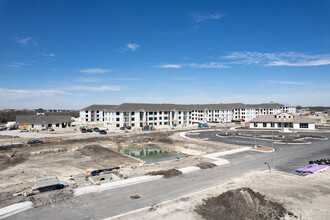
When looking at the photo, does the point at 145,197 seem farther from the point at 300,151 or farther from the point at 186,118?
the point at 186,118

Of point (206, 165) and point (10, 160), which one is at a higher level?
point (206, 165)

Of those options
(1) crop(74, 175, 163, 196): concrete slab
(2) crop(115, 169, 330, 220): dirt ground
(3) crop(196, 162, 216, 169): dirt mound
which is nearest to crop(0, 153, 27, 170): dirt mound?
(1) crop(74, 175, 163, 196): concrete slab

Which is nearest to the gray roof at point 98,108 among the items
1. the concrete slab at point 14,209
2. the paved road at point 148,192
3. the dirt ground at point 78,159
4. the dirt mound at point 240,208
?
the dirt ground at point 78,159

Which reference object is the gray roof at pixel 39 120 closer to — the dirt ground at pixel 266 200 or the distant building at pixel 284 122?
the distant building at pixel 284 122

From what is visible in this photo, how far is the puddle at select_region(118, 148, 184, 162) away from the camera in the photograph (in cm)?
3997

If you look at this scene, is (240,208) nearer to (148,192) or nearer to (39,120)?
(148,192)

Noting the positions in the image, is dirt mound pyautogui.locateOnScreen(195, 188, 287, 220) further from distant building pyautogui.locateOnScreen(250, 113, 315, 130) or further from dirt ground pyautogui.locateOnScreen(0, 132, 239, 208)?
distant building pyautogui.locateOnScreen(250, 113, 315, 130)

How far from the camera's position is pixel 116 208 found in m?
15.0

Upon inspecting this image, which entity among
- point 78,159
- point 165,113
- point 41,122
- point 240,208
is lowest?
point 78,159

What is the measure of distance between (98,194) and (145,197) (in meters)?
4.01

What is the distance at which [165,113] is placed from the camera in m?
88.2

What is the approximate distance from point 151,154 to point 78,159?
14312 millimetres

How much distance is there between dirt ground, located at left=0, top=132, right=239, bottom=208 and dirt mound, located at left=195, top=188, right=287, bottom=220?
1087cm

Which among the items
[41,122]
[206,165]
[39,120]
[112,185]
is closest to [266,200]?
[206,165]
